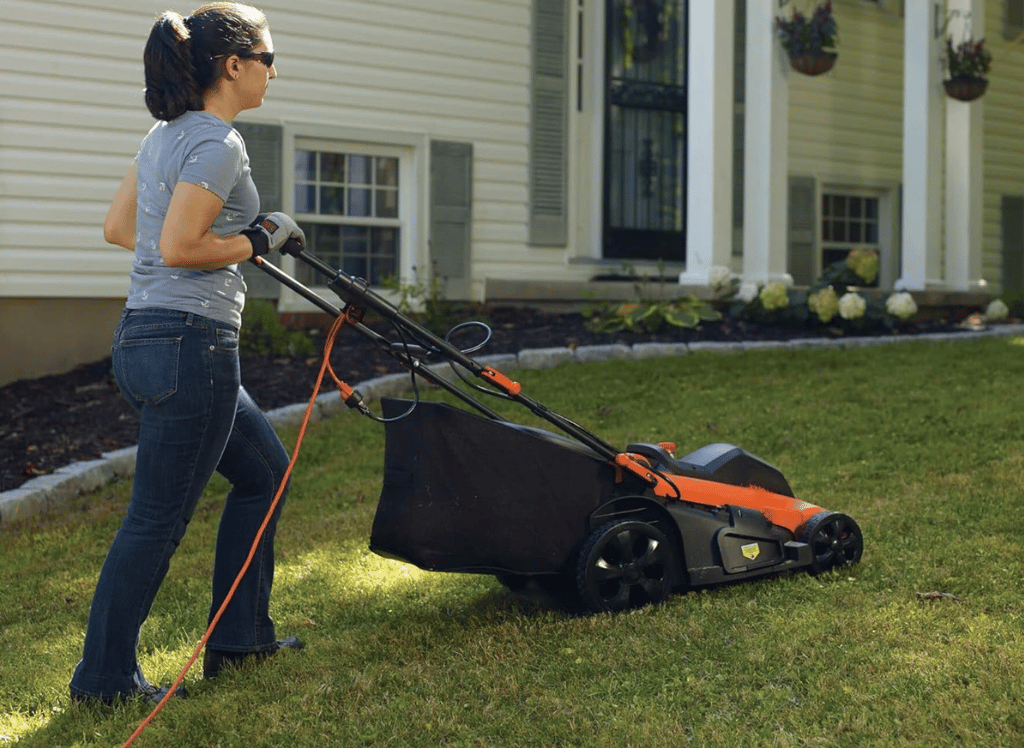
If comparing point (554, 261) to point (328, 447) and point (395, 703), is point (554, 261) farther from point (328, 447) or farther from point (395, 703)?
point (395, 703)

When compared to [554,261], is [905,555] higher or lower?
lower

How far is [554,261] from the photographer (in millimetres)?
11258

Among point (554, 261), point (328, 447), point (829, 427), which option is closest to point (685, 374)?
point (829, 427)

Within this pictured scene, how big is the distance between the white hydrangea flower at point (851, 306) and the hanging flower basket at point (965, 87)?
3.52 metres

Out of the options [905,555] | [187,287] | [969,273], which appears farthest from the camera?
[969,273]

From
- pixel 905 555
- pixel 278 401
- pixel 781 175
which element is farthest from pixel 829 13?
pixel 905 555

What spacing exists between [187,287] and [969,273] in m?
10.9

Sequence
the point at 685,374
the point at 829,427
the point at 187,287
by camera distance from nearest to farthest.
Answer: the point at 187,287
the point at 829,427
the point at 685,374

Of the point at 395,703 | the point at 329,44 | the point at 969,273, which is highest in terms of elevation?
the point at 329,44

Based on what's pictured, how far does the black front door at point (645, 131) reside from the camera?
39.1 feet

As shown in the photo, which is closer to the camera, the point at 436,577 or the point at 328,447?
the point at 436,577

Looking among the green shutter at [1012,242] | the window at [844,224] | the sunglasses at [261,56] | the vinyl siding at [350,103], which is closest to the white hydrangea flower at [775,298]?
the vinyl siding at [350,103]

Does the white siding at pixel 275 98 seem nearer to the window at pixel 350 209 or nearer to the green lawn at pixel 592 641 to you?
the window at pixel 350 209

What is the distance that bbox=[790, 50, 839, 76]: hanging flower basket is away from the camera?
10.8m
